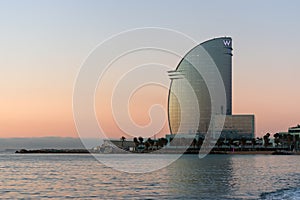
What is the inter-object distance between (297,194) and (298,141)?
6531 inches

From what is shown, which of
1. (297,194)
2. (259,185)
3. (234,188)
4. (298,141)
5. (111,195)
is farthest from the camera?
(298,141)

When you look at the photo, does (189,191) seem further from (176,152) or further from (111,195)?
(176,152)

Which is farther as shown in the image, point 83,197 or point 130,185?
point 130,185

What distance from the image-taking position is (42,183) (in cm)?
4391

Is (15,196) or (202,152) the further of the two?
(202,152)

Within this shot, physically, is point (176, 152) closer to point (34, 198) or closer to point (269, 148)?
point (269, 148)

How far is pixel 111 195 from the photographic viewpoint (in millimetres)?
34031

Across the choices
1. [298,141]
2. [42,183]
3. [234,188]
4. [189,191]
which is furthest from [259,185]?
[298,141]

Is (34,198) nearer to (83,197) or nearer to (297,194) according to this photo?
(83,197)

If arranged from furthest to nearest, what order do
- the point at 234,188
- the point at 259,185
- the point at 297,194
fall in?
the point at 259,185 → the point at 234,188 → the point at 297,194

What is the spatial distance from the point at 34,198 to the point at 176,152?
16830 centimetres

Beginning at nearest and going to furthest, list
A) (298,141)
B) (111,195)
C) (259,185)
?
(111,195) → (259,185) → (298,141)

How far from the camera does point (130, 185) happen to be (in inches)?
1630

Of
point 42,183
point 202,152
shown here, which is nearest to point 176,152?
point 202,152
